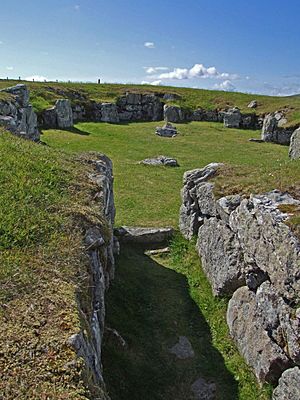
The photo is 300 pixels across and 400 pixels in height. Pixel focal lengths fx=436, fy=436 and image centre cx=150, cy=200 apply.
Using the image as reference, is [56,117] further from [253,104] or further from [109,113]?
[253,104]

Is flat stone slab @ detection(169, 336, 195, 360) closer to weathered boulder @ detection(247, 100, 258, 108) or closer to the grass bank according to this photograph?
the grass bank

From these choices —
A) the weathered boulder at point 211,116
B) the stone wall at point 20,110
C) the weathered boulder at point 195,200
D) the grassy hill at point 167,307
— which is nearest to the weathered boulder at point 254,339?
the grassy hill at point 167,307

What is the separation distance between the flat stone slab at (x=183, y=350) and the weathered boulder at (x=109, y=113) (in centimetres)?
4044

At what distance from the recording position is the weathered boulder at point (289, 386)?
8898 mm

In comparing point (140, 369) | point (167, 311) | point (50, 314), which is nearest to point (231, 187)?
point (167, 311)

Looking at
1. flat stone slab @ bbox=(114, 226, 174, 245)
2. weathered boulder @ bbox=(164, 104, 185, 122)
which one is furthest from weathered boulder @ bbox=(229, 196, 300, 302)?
weathered boulder @ bbox=(164, 104, 185, 122)

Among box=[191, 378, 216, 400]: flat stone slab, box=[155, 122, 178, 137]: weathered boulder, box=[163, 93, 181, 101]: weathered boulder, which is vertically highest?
box=[163, 93, 181, 101]: weathered boulder

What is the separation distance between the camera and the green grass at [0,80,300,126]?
5056cm

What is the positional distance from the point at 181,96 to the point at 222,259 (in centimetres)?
4789

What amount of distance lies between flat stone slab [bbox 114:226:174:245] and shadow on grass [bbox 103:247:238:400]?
6.41 feet

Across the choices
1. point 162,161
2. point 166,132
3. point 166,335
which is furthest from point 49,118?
point 166,335

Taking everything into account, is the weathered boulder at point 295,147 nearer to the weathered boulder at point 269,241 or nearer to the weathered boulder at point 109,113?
the weathered boulder at point 269,241

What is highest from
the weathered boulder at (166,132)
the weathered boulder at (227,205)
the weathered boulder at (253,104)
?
the weathered boulder at (253,104)

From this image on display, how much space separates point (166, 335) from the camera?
11992 millimetres
